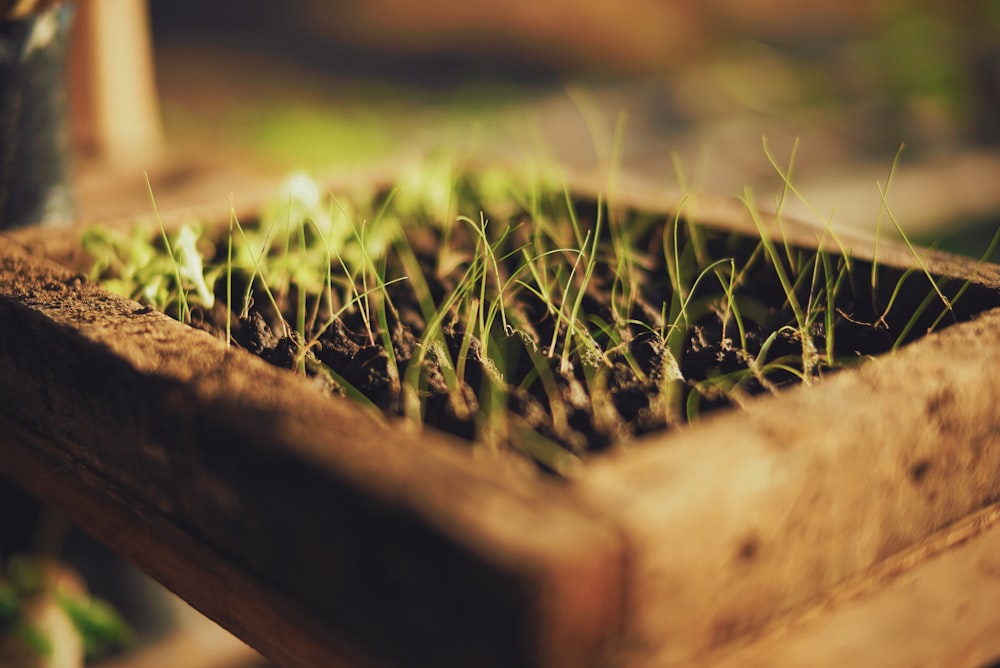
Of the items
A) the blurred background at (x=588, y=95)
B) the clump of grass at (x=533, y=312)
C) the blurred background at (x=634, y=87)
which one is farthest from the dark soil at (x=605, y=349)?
the blurred background at (x=634, y=87)

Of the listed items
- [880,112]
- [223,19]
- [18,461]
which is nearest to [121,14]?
[18,461]

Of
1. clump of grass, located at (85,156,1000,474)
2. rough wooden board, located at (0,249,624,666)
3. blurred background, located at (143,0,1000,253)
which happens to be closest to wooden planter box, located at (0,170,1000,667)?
rough wooden board, located at (0,249,624,666)

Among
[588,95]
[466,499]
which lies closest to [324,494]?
[466,499]

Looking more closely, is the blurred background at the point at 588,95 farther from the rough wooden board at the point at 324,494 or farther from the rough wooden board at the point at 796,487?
the rough wooden board at the point at 796,487

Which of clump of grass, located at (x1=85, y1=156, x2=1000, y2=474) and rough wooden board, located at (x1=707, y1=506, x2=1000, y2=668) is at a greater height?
clump of grass, located at (x1=85, y1=156, x2=1000, y2=474)

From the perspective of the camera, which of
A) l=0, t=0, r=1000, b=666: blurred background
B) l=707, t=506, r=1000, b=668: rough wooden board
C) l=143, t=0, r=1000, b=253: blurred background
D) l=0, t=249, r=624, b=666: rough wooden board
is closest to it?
l=0, t=249, r=624, b=666: rough wooden board

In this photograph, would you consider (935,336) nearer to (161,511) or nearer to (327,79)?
(161,511)

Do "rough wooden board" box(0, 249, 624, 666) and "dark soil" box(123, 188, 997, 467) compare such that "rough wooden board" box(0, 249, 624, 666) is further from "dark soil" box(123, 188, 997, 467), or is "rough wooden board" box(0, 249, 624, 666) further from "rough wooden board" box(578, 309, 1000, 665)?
"dark soil" box(123, 188, 997, 467)
